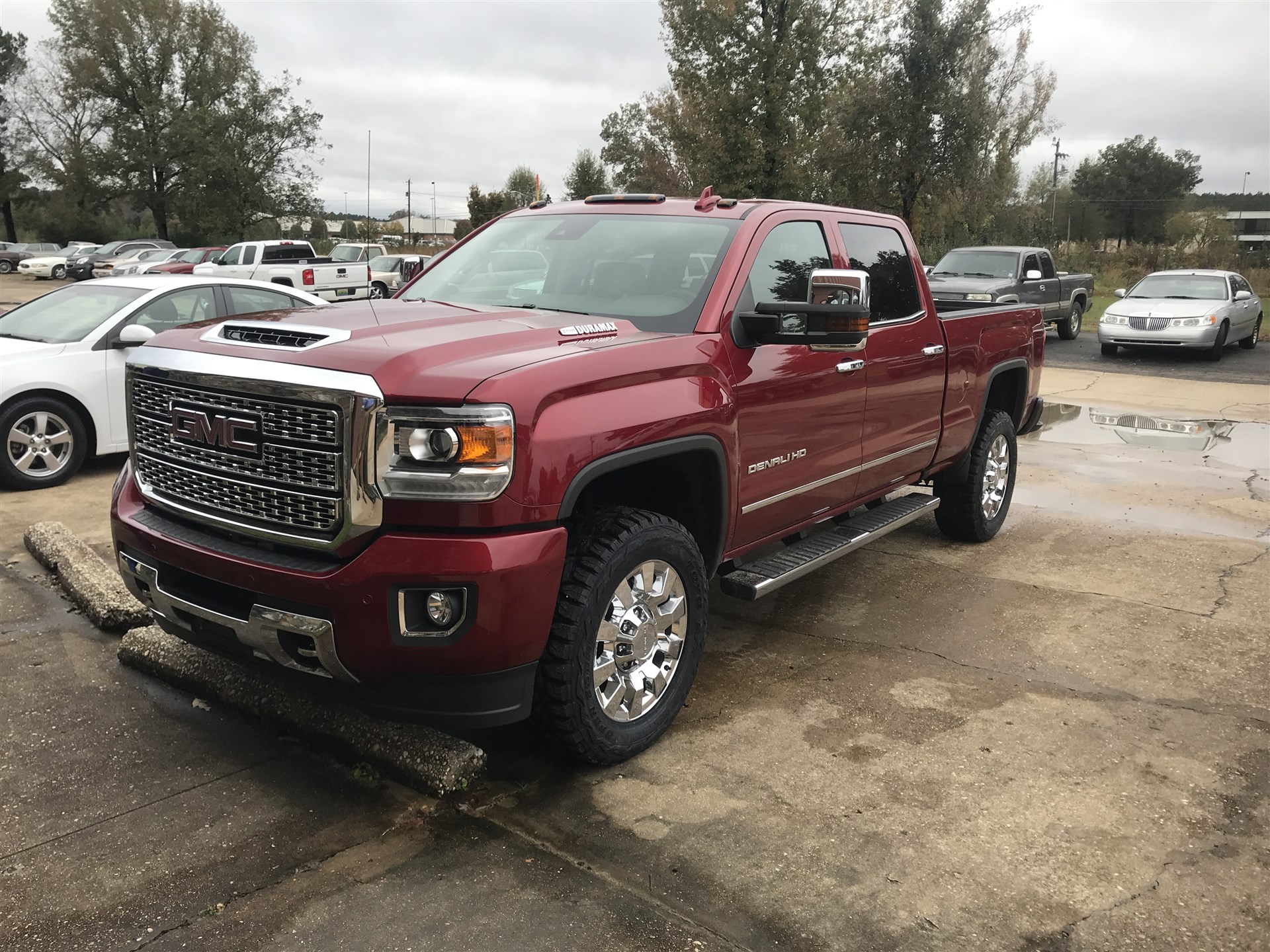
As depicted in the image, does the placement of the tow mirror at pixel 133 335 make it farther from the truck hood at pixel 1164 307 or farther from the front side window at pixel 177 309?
the truck hood at pixel 1164 307

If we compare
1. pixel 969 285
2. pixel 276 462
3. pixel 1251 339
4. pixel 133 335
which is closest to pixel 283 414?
pixel 276 462

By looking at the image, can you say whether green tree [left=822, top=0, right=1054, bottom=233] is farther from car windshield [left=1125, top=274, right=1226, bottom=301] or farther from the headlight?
the headlight

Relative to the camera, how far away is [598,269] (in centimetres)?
434

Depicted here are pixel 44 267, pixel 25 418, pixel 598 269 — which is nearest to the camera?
pixel 598 269

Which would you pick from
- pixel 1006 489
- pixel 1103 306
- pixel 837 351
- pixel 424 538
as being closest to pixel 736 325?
pixel 837 351

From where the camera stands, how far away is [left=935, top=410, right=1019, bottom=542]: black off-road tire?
251 inches

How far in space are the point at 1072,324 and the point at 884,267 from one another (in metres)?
18.5

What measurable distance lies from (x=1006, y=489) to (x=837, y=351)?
3.02m

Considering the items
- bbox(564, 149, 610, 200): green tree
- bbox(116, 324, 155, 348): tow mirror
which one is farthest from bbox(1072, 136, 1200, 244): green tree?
bbox(116, 324, 155, 348): tow mirror

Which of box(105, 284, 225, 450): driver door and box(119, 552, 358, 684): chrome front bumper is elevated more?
box(105, 284, 225, 450): driver door

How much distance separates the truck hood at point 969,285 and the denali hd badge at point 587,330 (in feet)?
47.5

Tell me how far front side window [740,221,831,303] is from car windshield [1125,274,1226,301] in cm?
1626

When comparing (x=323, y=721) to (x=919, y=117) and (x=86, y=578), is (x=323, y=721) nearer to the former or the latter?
(x=86, y=578)

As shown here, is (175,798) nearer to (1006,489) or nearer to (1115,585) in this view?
(1115,585)
